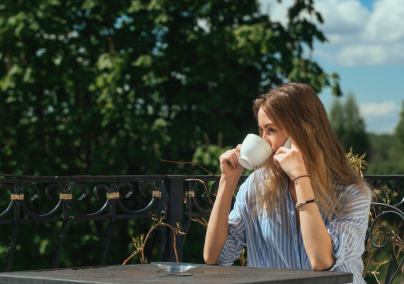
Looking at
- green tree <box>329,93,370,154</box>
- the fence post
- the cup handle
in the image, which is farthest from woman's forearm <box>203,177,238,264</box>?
green tree <box>329,93,370,154</box>

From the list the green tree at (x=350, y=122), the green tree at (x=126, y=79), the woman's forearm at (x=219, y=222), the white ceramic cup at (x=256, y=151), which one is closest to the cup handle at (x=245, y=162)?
the white ceramic cup at (x=256, y=151)

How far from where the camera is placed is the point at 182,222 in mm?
2656

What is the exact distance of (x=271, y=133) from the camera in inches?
71.1

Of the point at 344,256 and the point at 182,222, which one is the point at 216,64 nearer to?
the point at 182,222

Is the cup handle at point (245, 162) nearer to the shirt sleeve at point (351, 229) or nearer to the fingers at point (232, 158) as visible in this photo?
the fingers at point (232, 158)

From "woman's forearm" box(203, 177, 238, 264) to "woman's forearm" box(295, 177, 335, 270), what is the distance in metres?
0.37

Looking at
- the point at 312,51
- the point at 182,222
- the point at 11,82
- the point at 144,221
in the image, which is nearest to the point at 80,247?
the point at 144,221

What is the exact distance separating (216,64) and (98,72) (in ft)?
7.35

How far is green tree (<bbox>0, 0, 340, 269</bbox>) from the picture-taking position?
8.09 metres

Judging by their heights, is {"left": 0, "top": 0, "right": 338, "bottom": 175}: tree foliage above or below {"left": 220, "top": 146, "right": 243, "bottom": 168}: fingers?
above

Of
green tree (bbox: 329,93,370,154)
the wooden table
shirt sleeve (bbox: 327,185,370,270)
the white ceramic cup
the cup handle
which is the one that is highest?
green tree (bbox: 329,93,370,154)

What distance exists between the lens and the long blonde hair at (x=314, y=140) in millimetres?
1724

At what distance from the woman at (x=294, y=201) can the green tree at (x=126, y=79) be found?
20.6ft

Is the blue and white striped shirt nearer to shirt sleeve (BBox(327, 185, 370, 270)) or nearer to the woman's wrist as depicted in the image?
shirt sleeve (BBox(327, 185, 370, 270))
